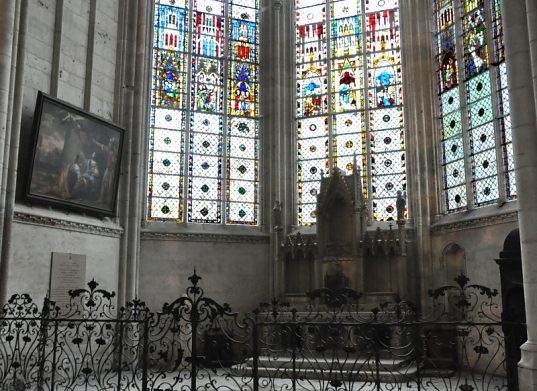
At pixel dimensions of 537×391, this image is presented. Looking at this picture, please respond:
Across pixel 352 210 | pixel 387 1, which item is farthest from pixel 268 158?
pixel 387 1

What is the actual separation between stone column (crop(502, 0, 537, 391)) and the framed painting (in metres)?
8.27

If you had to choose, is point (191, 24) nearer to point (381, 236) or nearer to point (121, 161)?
point (121, 161)

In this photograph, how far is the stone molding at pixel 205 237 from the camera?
14.6 metres

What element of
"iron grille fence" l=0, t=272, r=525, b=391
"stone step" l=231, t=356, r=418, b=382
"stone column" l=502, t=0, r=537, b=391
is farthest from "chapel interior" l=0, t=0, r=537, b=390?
"stone column" l=502, t=0, r=537, b=391

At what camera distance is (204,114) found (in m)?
15.7

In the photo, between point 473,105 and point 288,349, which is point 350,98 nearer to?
point 473,105

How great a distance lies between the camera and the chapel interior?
12.2 meters

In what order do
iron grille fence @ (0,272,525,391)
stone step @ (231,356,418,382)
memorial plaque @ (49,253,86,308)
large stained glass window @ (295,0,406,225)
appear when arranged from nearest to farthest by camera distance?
1. iron grille fence @ (0,272,525,391)
2. stone step @ (231,356,418,382)
3. memorial plaque @ (49,253,86,308)
4. large stained glass window @ (295,0,406,225)

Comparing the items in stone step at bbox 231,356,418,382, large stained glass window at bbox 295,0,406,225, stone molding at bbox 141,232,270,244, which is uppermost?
large stained glass window at bbox 295,0,406,225

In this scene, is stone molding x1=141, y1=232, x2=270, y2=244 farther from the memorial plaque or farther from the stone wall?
the memorial plaque

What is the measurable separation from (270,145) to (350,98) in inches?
93.3

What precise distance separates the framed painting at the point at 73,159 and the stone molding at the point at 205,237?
4.61 ft

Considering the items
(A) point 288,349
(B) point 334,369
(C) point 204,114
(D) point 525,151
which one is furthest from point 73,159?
(D) point 525,151

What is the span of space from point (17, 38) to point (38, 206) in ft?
10.4
